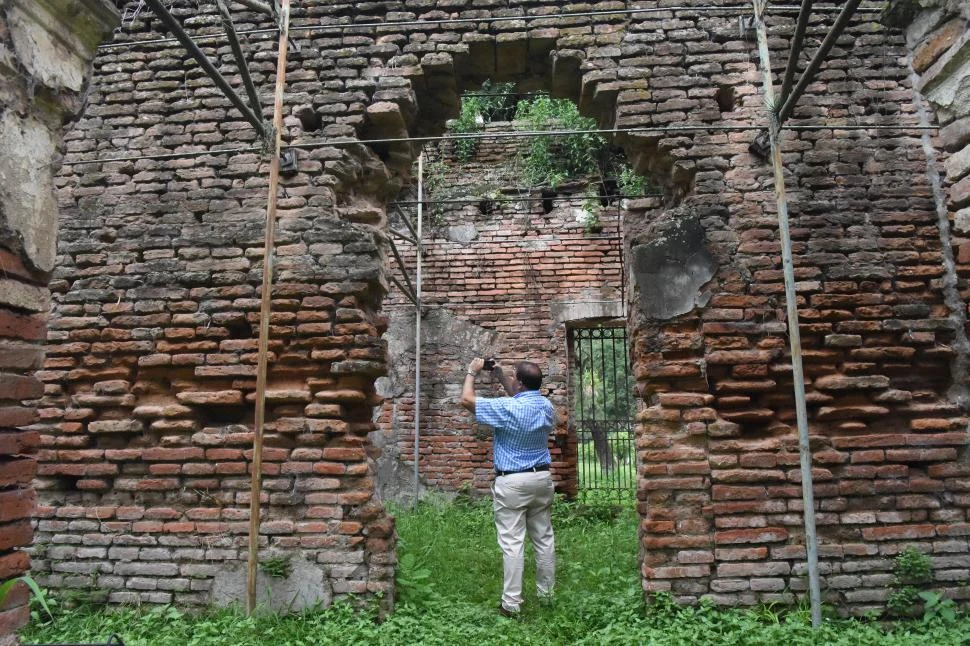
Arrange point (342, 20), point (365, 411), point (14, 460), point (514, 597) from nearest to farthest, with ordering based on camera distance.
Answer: point (14, 460) < point (514, 597) < point (365, 411) < point (342, 20)

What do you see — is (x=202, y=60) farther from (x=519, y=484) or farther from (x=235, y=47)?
(x=519, y=484)

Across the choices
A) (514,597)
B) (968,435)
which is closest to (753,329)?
(968,435)

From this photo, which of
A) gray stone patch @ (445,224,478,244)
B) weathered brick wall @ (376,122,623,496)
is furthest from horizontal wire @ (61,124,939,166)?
gray stone patch @ (445,224,478,244)

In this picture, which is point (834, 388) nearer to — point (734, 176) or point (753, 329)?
point (753, 329)

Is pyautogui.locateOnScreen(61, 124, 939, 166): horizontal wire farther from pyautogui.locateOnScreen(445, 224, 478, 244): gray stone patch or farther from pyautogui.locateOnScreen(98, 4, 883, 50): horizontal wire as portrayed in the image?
pyautogui.locateOnScreen(445, 224, 478, 244): gray stone patch

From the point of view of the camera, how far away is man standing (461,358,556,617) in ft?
12.6

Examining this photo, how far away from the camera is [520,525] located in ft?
12.9

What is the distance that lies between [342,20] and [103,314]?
264 cm

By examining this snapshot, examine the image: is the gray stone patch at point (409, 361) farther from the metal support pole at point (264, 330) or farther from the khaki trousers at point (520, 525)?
the metal support pole at point (264, 330)

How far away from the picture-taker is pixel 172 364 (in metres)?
3.94

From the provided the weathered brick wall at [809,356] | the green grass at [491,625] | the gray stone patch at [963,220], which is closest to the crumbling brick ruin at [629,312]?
the weathered brick wall at [809,356]

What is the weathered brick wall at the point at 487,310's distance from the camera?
7.61 m

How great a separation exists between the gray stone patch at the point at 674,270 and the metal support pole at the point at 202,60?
8.48 ft

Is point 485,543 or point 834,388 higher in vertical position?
point 834,388
